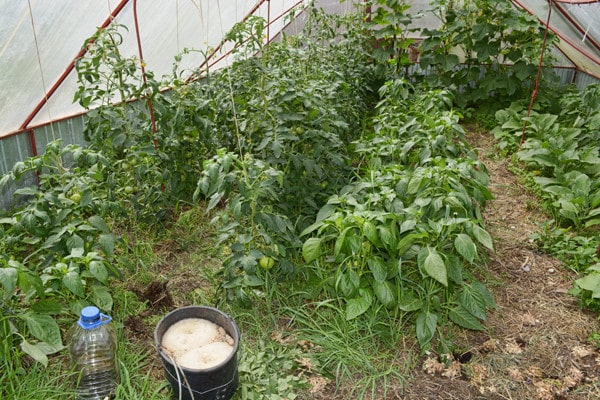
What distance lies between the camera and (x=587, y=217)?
3.25 metres

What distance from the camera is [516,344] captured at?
2488mm

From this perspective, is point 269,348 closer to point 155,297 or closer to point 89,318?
point 155,297

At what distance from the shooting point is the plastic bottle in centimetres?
207

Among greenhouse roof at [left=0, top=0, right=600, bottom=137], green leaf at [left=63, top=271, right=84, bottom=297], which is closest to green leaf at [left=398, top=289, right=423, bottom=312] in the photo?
green leaf at [left=63, top=271, right=84, bottom=297]

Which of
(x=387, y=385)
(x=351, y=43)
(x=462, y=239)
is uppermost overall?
(x=351, y=43)

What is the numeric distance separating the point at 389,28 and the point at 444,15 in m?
0.74

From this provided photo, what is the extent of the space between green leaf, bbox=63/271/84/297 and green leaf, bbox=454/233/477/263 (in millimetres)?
1680

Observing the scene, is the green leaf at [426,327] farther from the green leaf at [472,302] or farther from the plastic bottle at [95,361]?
the plastic bottle at [95,361]

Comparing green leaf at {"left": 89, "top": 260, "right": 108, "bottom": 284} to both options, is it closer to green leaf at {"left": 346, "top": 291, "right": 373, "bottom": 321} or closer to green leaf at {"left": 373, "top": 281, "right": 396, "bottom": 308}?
green leaf at {"left": 346, "top": 291, "right": 373, "bottom": 321}

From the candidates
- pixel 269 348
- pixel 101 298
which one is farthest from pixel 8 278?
pixel 269 348

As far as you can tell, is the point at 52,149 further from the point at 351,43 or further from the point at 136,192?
the point at 351,43

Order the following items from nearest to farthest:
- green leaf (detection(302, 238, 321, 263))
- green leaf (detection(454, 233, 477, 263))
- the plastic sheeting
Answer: green leaf (detection(454, 233, 477, 263)) → green leaf (detection(302, 238, 321, 263)) → the plastic sheeting

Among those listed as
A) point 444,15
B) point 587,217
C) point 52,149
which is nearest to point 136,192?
point 52,149

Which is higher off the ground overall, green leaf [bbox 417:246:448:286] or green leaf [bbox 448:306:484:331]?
green leaf [bbox 417:246:448:286]
